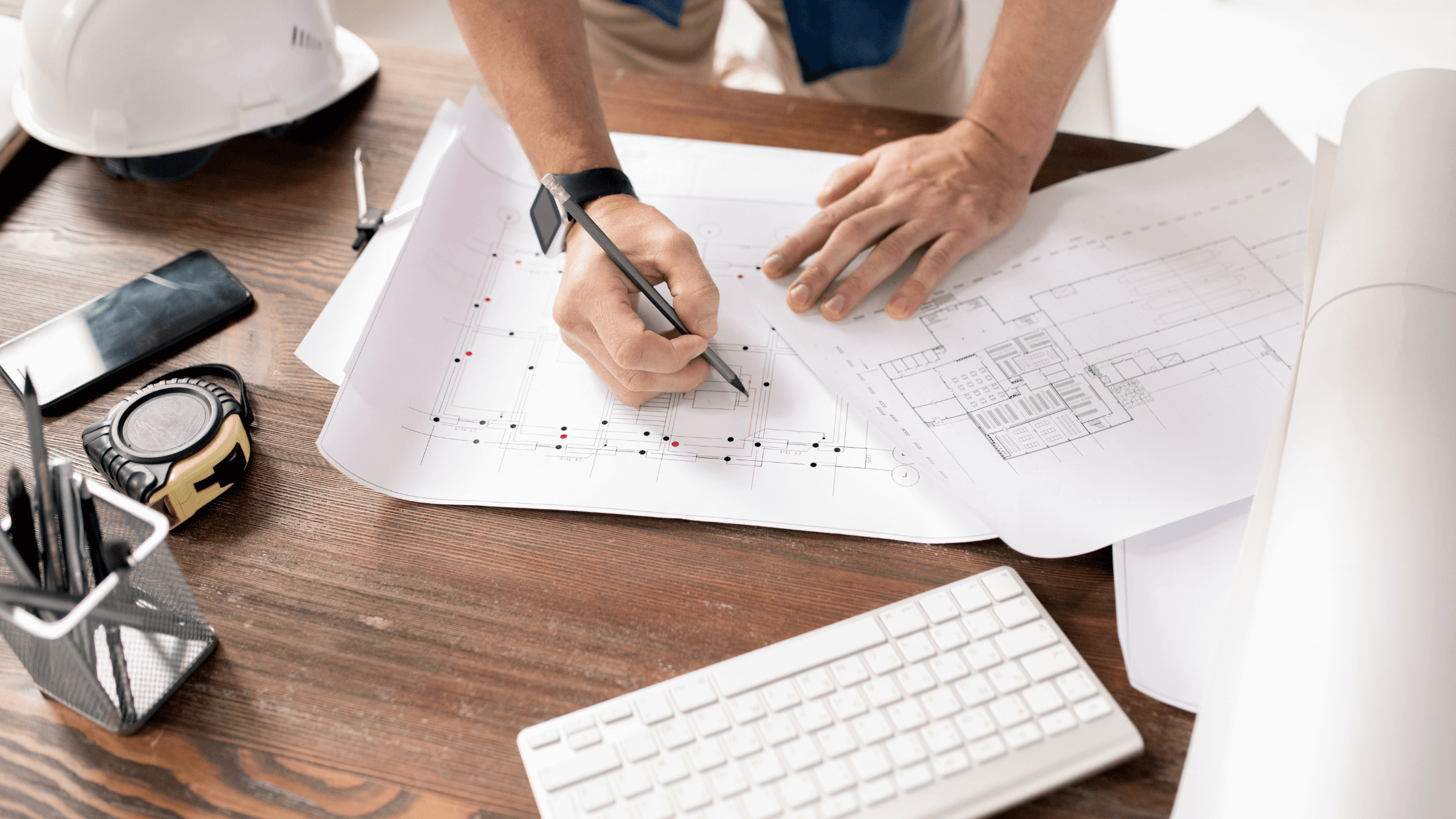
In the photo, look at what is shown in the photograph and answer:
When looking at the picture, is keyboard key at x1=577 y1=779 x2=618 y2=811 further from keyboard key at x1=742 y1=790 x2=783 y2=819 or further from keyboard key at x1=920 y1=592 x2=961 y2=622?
keyboard key at x1=920 y1=592 x2=961 y2=622

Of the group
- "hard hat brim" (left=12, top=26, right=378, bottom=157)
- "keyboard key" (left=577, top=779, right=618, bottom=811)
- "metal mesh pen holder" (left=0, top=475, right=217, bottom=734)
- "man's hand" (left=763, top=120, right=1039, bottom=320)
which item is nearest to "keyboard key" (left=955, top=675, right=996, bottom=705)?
"keyboard key" (left=577, top=779, right=618, bottom=811)

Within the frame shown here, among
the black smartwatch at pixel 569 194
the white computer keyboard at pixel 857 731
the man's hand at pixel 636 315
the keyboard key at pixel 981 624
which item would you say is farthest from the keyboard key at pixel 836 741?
the black smartwatch at pixel 569 194

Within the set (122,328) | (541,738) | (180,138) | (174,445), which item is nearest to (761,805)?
(541,738)

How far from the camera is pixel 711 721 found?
479mm

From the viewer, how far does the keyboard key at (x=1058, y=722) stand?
0.48 metres

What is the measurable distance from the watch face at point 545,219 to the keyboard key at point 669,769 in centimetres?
46

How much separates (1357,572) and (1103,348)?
0.91ft

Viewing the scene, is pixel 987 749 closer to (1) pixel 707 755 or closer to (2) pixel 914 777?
(2) pixel 914 777

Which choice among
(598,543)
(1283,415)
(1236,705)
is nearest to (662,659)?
(598,543)

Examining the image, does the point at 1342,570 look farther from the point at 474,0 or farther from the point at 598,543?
the point at 474,0

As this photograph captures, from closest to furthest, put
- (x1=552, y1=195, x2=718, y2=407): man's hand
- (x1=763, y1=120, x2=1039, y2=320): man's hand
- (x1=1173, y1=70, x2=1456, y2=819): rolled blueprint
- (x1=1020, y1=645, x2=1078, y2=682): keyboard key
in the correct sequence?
1. (x1=1173, y1=70, x2=1456, y2=819): rolled blueprint
2. (x1=1020, y1=645, x2=1078, y2=682): keyboard key
3. (x1=552, y1=195, x2=718, y2=407): man's hand
4. (x1=763, y1=120, x2=1039, y2=320): man's hand

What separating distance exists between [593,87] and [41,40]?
45cm

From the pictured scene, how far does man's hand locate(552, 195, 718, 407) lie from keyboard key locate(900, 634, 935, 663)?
243mm

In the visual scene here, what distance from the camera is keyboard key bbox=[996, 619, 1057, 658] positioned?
51 centimetres
